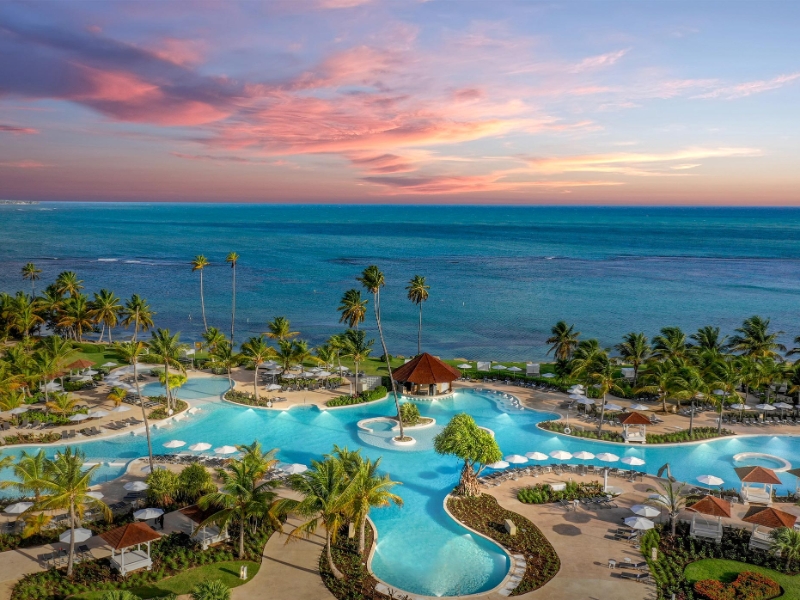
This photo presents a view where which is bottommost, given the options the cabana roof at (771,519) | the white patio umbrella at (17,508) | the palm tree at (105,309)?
the white patio umbrella at (17,508)

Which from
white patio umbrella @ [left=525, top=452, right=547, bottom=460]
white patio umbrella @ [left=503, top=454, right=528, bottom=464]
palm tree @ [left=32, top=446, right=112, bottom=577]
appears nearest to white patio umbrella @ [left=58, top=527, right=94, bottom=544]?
palm tree @ [left=32, top=446, right=112, bottom=577]

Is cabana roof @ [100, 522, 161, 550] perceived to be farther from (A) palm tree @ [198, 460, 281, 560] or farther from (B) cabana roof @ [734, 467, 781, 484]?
(B) cabana roof @ [734, 467, 781, 484]

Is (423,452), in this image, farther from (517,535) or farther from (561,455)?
(517,535)

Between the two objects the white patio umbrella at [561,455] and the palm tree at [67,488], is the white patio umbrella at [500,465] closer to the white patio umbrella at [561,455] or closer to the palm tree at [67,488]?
the white patio umbrella at [561,455]

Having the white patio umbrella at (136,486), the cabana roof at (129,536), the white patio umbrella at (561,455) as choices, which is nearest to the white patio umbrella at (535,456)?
the white patio umbrella at (561,455)

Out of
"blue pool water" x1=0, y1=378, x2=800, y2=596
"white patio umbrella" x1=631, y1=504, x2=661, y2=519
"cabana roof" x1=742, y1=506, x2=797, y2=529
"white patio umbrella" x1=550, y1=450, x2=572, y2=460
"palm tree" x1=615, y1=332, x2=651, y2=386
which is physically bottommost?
"blue pool water" x1=0, y1=378, x2=800, y2=596

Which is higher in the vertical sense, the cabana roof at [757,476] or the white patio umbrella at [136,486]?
the cabana roof at [757,476]

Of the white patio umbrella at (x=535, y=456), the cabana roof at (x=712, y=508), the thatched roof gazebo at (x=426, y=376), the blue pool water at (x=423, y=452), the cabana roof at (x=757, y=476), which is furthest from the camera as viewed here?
the thatched roof gazebo at (x=426, y=376)
